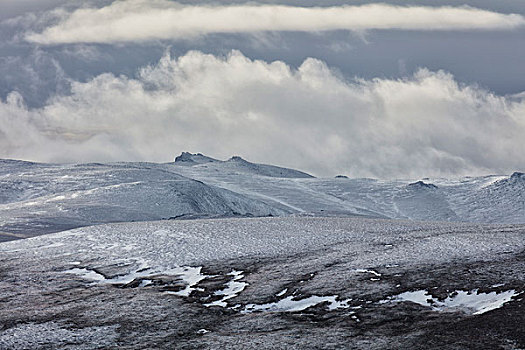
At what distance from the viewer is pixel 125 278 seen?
180 ft

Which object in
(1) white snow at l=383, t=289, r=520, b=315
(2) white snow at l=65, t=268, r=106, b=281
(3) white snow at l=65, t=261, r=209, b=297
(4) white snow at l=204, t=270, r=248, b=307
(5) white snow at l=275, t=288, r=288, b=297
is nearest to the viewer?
(1) white snow at l=383, t=289, r=520, b=315

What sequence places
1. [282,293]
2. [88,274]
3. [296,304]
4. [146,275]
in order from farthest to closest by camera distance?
[88,274] < [146,275] < [282,293] < [296,304]

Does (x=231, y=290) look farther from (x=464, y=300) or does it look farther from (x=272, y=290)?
(x=464, y=300)

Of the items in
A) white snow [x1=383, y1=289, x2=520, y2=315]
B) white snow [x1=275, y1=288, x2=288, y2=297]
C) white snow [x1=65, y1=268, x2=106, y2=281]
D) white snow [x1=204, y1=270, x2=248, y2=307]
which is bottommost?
white snow [x1=383, y1=289, x2=520, y2=315]

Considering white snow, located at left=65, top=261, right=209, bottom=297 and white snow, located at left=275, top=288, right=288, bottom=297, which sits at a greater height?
white snow, located at left=65, top=261, right=209, bottom=297

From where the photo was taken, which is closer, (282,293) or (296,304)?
(296,304)

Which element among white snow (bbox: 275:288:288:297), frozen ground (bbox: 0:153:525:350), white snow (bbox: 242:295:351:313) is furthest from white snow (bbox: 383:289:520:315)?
white snow (bbox: 275:288:288:297)

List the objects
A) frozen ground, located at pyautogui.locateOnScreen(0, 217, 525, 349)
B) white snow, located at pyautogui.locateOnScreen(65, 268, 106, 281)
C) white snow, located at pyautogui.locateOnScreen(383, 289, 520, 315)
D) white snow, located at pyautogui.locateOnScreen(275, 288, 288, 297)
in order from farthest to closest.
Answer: white snow, located at pyautogui.locateOnScreen(65, 268, 106, 281), white snow, located at pyautogui.locateOnScreen(275, 288, 288, 297), white snow, located at pyautogui.locateOnScreen(383, 289, 520, 315), frozen ground, located at pyautogui.locateOnScreen(0, 217, 525, 349)

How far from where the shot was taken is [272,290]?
4544 centimetres

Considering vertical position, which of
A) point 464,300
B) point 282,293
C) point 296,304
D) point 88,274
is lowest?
point 464,300

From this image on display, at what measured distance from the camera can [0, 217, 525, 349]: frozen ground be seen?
34250mm

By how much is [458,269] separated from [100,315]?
23.8 metres

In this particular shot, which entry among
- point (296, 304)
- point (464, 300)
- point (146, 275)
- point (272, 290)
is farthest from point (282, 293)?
point (146, 275)

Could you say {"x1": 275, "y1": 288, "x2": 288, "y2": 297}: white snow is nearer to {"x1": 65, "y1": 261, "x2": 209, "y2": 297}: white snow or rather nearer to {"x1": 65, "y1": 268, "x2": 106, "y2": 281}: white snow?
{"x1": 65, "y1": 261, "x2": 209, "y2": 297}: white snow
